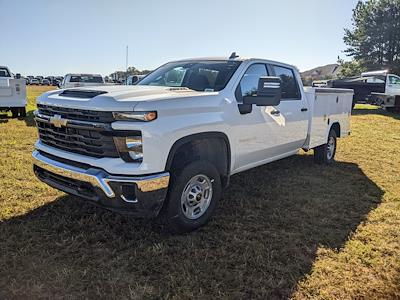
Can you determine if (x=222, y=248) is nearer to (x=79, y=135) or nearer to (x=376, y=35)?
(x=79, y=135)

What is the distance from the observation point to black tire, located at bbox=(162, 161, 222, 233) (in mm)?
3559

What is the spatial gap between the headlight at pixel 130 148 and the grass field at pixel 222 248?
909mm

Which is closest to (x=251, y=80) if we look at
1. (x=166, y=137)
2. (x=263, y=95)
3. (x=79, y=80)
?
(x=263, y=95)

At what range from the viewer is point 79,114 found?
3.44 m

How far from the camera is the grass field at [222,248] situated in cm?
293

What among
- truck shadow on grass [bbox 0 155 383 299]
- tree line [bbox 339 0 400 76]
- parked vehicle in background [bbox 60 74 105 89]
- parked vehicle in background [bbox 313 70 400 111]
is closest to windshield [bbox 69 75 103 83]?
parked vehicle in background [bbox 60 74 105 89]

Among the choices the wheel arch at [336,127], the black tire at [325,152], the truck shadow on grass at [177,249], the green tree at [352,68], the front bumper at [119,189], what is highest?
the green tree at [352,68]

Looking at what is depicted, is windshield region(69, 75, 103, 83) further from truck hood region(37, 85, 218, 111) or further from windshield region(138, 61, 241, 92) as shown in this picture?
truck hood region(37, 85, 218, 111)

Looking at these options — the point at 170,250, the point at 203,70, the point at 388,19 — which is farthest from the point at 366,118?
the point at 388,19

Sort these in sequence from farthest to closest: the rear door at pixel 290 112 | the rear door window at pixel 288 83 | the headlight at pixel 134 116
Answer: the rear door window at pixel 288 83, the rear door at pixel 290 112, the headlight at pixel 134 116

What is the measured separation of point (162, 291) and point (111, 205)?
0.91 metres

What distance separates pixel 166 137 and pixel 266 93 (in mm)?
1515

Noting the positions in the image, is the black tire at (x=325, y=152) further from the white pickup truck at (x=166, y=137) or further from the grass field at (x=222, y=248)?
the white pickup truck at (x=166, y=137)

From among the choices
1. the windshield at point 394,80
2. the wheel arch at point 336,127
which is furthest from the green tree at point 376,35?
the wheel arch at point 336,127
